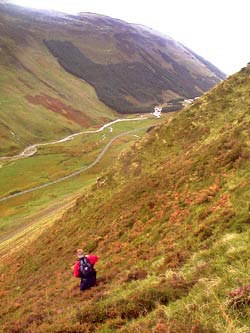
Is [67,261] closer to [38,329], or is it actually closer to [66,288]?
[66,288]

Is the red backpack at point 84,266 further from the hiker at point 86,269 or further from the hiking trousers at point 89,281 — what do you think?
the hiking trousers at point 89,281

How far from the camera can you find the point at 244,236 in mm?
17281

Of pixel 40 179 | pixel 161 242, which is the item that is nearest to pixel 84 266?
pixel 161 242

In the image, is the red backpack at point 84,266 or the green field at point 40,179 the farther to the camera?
the green field at point 40,179

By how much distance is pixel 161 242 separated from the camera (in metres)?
24.7

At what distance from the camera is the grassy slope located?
14.1m

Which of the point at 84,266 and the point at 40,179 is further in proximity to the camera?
the point at 40,179

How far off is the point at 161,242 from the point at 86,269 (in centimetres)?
551

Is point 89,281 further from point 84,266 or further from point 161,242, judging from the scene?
point 161,242

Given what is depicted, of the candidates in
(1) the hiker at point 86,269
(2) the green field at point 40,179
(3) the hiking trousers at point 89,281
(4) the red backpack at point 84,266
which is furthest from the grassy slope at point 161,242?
(2) the green field at point 40,179

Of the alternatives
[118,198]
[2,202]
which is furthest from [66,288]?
[2,202]

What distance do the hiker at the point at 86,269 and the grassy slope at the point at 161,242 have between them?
2.61 ft

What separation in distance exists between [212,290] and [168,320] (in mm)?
1811

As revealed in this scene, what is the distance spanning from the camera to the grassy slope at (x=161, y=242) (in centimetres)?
1409
